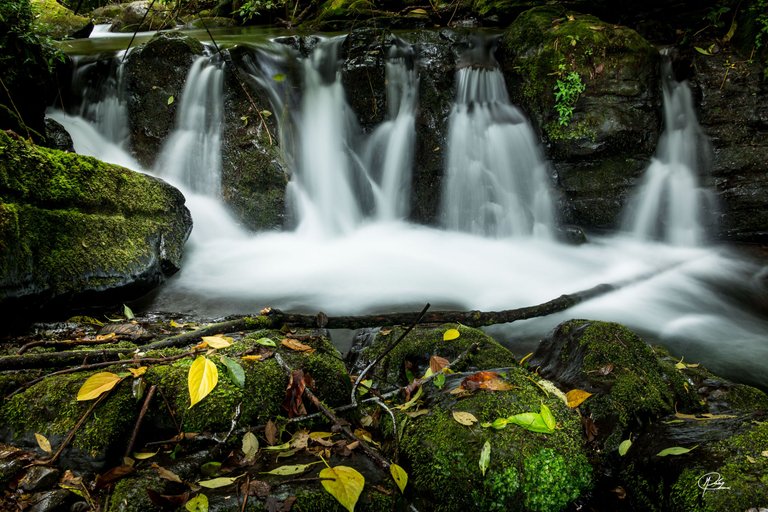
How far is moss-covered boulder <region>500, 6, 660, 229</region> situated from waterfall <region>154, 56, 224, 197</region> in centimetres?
529

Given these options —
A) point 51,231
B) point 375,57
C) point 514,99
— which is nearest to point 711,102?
point 514,99

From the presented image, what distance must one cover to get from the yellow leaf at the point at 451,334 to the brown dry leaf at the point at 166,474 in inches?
71.7

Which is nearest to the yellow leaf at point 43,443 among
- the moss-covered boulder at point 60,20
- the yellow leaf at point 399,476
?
the yellow leaf at point 399,476

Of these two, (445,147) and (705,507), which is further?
(445,147)

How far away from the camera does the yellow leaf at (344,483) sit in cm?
158

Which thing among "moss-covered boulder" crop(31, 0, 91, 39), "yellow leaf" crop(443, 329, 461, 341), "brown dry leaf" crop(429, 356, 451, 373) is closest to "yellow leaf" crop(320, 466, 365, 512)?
"brown dry leaf" crop(429, 356, 451, 373)

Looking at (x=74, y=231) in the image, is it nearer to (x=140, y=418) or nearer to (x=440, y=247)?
(x=140, y=418)

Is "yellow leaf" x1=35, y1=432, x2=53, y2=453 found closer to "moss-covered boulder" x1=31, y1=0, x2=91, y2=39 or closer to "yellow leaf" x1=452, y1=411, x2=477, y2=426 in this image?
"yellow leaf" x1=452, y1=411, x2=477, y2=426

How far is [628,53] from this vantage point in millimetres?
7566

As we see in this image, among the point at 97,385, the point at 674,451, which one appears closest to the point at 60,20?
the point at 97,385

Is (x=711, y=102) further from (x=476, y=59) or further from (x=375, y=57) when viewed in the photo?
(x=375, y=57)

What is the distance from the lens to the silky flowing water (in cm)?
529

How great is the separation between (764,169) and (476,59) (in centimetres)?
528
